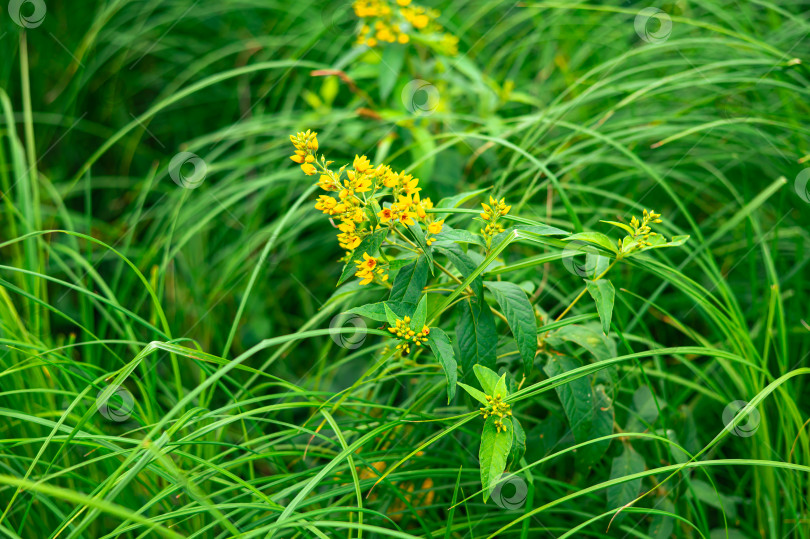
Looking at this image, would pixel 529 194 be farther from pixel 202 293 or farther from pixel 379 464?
pixel 202 293

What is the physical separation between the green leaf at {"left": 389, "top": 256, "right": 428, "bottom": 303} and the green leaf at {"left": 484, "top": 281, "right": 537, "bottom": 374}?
→ 113 mm

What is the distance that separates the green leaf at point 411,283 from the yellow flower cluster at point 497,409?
0.20 meters

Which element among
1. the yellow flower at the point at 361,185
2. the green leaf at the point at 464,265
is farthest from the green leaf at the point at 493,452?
the yellow flower at the point at 361,185

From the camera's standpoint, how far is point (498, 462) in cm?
87

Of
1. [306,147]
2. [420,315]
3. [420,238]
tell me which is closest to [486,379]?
[420,315]

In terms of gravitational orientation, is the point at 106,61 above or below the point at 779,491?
above

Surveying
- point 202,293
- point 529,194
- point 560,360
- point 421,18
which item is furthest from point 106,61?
point 560,360

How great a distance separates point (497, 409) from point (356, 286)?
0.35 meters

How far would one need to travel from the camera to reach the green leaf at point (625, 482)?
1.07m

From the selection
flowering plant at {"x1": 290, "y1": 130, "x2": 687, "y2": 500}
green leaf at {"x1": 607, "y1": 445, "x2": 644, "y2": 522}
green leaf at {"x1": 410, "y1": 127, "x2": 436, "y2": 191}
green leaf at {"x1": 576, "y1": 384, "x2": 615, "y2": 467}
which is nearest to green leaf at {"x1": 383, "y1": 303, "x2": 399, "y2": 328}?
flowering plant at {"x1": 290, "y1": 130, "x2": 687, "y2": 500}

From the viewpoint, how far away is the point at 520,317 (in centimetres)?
96

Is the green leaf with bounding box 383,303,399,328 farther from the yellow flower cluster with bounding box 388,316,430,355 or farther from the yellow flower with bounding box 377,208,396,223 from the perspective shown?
the yellow flower with bounding box 377,208,396,223

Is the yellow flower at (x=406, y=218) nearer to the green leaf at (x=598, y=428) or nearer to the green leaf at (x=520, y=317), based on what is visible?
the green leaf at (x=520, y=317)

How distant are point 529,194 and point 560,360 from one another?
1.51 ft
